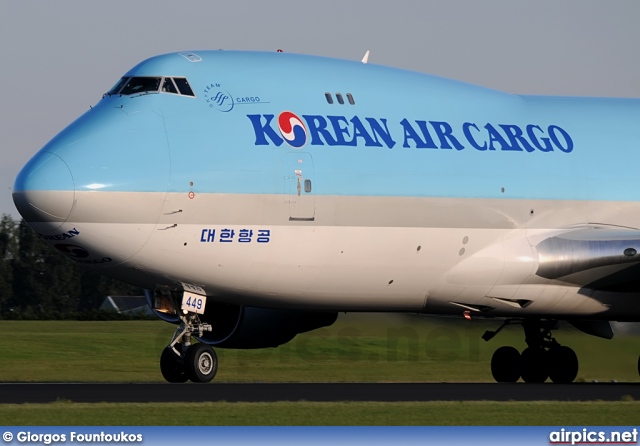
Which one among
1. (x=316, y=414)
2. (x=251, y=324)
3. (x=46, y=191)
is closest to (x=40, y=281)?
(x=251, y=324)

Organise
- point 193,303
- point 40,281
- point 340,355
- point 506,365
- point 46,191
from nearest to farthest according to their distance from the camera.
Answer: point 46,191, point 193,303, point 506,365, point 340,355, point 40,281

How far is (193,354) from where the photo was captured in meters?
22.8

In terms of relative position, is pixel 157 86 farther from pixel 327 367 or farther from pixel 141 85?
pixel 327 367

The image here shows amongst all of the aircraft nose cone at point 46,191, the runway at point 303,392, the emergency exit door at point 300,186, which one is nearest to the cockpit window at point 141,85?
the aircraft nose cone at point 46,191

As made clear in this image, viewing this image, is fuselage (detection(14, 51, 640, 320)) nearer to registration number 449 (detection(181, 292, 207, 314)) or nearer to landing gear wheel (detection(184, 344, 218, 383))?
registration number 449 (detection(181, 292, 207, 314))

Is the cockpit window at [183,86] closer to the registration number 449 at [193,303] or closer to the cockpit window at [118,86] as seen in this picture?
the cockpit window at [118,86]

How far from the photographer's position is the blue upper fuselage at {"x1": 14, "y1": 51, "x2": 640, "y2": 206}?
2198 cm

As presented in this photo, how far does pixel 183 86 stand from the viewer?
2302 centimetres

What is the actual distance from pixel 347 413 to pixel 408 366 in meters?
15.4

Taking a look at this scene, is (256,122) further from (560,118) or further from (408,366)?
(408,366)

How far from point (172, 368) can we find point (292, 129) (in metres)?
4.28

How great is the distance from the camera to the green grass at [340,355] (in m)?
29.8

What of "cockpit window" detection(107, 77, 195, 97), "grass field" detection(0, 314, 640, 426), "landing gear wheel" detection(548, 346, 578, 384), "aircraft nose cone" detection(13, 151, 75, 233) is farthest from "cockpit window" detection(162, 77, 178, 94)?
"landing gear wheel" detection(548, 346, 578, 384)

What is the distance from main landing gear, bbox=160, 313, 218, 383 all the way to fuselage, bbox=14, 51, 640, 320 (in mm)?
660
